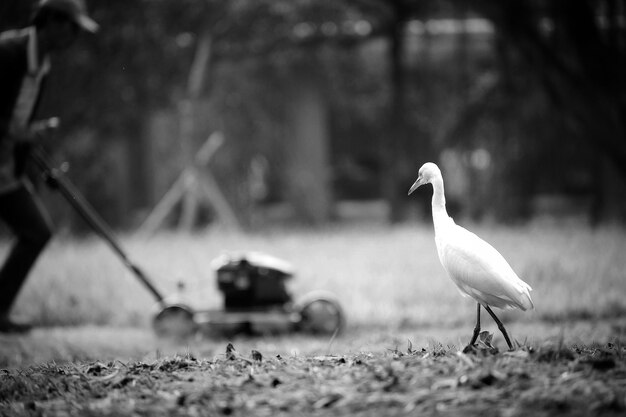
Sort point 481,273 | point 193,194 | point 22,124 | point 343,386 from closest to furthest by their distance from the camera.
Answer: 1. point 343,386
2. point 481,273
3. point 22,124
4. point 193,194

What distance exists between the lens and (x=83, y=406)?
3.77m

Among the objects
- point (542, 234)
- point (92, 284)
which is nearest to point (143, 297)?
point (92, 284)

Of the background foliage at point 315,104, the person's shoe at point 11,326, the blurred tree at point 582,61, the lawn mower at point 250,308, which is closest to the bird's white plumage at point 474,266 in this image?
the lawn mower at point 250,308

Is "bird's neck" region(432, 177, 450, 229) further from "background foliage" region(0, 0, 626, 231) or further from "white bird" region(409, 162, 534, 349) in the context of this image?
"background foliage" region(0, 0, 626, 231)

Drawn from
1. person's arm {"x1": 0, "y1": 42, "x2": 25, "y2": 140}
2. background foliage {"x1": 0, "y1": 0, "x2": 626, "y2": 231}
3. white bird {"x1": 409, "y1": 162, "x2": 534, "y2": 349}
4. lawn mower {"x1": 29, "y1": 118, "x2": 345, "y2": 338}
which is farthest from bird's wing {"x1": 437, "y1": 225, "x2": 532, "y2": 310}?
background foliage {"x1": 0, "y1": 0, "x2": 626, "y2": 231}

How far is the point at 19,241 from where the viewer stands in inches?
279

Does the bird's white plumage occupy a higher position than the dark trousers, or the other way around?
the dark trousers

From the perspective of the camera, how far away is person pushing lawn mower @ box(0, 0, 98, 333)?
22.6 ft

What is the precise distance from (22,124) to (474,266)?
13.7ft

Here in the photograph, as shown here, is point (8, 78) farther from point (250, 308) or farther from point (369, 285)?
point (369, 285)

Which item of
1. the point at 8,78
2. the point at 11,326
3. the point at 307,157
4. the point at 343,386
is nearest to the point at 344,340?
the point at 11,326

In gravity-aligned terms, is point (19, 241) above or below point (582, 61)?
below

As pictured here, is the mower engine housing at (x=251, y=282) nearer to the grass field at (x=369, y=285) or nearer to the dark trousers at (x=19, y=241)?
the grass field at (x=369, y=285)

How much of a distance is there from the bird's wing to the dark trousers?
12.3 ft
